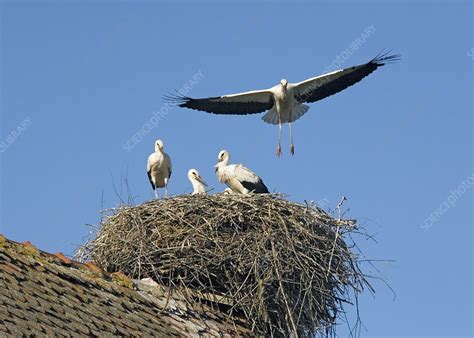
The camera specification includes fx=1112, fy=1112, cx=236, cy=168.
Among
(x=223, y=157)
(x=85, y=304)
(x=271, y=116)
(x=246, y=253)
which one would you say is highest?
(x=271, y=116)

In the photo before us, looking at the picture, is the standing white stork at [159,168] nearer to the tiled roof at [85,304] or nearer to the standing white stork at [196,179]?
the standing white stork at [196,179]

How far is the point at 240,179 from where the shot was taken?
46.9ft

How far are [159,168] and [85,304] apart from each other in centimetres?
785

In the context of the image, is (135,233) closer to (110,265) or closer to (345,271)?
(110,265)

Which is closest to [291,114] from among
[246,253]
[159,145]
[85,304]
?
[159,145]

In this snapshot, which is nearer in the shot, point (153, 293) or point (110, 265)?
point (153, 293)

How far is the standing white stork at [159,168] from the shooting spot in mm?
16766

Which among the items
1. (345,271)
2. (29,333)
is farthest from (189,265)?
(29,333)

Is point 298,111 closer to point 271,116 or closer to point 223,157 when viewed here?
point 271,116

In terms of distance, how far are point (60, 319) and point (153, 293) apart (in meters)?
1.99

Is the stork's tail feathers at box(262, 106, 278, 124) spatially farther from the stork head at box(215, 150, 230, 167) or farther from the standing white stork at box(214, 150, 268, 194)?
the standing white stork at box(214, 150, 268, 194)

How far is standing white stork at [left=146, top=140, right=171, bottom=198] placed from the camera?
16766 millimetres

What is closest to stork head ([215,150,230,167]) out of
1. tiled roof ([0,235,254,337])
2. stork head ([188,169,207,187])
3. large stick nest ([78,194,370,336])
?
stork head ([188,169,207,187])

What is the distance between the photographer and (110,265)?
1118 centimetres
